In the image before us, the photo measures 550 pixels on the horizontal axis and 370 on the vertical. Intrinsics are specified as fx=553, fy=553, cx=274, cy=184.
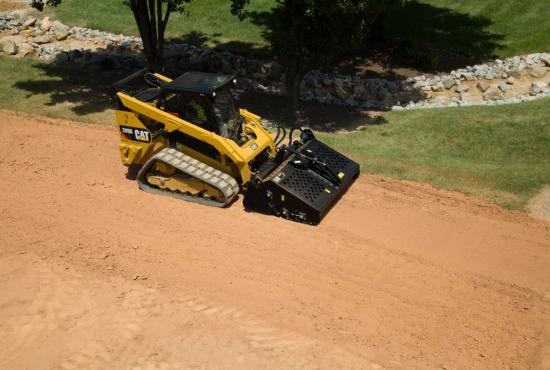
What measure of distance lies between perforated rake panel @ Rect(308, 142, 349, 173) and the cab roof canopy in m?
2.15

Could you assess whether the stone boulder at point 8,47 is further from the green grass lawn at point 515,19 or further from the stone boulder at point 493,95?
the green grass lawn at point 515,19

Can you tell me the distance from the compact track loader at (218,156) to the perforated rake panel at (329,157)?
0.07 ft

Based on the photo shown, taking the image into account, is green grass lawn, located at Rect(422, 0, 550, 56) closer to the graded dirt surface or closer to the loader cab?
the graded dirt surface

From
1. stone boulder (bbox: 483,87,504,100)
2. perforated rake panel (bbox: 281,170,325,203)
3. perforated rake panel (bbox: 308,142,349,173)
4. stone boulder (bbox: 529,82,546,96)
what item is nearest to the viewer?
perforated rake panel (bbox: 281,170,325,203)

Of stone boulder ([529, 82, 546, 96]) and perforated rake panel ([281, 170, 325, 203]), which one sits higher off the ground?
stone boulder ([529, 82, 546, 96])

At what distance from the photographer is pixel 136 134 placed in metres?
10.8

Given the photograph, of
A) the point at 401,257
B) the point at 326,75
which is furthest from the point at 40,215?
the point at 326,75

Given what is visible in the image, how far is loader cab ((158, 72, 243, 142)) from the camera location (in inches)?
397

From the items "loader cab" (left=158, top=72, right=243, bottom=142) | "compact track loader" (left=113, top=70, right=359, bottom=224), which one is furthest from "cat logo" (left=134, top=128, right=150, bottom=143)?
"loader cab" (left=158, top=72, right=243, bottom=142)

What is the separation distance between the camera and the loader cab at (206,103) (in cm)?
1009

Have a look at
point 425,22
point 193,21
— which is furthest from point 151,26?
point 425,22

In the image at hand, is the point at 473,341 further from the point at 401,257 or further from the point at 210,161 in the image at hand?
the point at 210,161

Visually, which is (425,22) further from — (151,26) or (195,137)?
(195,137)

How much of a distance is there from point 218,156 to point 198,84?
1409mm
